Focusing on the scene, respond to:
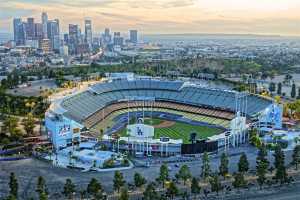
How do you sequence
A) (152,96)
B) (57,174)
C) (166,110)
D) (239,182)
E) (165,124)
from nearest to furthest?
(239,182)
(57,174)
(165,124)
(166,110)
(152,96)

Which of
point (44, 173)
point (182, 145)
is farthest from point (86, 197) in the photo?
point (182, 145)

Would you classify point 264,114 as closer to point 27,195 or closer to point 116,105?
point 116,105

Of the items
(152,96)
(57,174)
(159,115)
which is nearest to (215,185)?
(57,174)

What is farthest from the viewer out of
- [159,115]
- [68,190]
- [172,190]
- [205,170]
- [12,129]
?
[159,115]

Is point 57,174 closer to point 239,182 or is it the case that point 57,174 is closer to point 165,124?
point 239,182

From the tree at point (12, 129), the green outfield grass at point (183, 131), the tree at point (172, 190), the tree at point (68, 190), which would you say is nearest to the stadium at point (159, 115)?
the green outfield grass at point (183, 131)

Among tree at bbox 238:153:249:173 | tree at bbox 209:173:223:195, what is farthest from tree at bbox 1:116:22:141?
tree at bbox 238:153:249:173

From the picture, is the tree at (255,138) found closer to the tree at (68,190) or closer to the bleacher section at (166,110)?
the bleacher section at (166,110)
